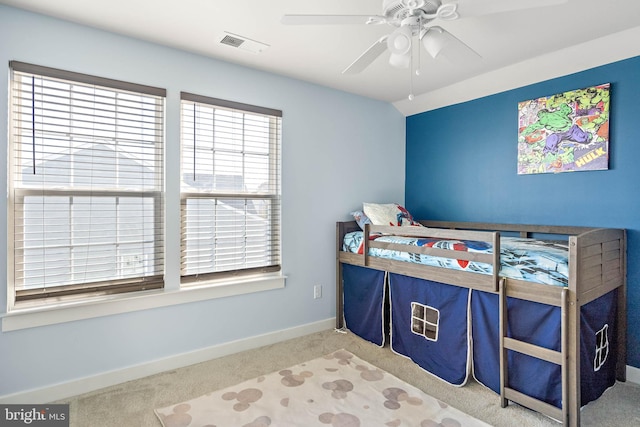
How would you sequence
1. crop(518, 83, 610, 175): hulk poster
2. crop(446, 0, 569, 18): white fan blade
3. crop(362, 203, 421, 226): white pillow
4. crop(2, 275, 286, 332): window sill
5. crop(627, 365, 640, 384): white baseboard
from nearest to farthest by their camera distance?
crop(446, 0, 569, 18): white fan blade < crop(2, 275, 286, 332): window sill < crop(627, 365, 640, 384): white baseboard < crop(518, 83, 610, 175): hulk poster < crop(362, 203, 421, 226): white pillow

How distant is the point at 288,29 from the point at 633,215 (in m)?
2.54

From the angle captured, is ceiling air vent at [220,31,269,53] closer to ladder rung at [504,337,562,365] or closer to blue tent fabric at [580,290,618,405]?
ladder rung at [504,337,562,365]

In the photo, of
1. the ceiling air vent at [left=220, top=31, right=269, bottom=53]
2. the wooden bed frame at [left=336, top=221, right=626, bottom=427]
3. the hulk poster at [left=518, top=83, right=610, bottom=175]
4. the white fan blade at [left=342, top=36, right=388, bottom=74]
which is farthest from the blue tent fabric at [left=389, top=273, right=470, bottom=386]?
the ceiling air vent at [left=220, top=31, right=269, bottom=53]

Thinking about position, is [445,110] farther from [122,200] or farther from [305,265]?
[122,200]

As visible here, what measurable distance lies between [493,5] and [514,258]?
53.2 inches

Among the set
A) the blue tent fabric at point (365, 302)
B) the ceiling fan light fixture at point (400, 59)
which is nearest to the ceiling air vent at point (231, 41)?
the ceiling fan light fixture at point (400, 59)

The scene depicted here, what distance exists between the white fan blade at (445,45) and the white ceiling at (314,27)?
9.9 inches

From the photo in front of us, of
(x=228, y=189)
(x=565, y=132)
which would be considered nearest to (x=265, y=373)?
(x=228, y=189)

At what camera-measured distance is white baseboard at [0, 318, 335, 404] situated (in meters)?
2.05

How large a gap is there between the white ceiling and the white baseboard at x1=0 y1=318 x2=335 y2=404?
218cm

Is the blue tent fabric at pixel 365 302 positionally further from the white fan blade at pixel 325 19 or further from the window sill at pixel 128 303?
the white fan blade at pixel 325 19

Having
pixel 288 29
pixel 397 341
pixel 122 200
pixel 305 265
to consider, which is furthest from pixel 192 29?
pixel 397 341

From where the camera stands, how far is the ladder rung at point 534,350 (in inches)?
72.4

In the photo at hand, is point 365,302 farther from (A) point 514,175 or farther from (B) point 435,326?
(A) point 514,175
